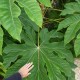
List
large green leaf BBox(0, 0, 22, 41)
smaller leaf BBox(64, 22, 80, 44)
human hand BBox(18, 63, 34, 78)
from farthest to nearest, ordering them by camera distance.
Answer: smaller leaf BBox(64, 22, 80, 44) < human hand BBox(18, 63, 34, 78) < large green leaf BBox(0, 0, 22, 41)

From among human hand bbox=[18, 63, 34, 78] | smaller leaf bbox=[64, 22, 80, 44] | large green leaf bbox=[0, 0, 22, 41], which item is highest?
large green leaf bbox=[0, 0, 22, 41]

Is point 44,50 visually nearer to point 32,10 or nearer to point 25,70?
point 25,70

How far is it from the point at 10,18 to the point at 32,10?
16 centimetres

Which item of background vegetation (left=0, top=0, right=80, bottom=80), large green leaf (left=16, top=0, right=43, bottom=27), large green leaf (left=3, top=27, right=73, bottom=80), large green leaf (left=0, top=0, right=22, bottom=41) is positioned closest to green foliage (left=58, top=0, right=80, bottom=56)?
background vegetation (left=0, top=0, right=80, bottom=80)

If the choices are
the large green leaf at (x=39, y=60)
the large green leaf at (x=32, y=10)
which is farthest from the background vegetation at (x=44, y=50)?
the large green leaf at (x=32, y=10)

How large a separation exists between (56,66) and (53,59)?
0.07 meters

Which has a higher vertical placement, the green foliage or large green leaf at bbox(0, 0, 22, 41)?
large green leaf at bbox(0, 0, 22, 41)

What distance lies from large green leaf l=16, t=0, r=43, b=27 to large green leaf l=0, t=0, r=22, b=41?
76 mm

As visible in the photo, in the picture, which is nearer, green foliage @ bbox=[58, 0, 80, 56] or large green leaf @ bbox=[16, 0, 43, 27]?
large green leaf @ bbox=[16, 0, 43, 27]

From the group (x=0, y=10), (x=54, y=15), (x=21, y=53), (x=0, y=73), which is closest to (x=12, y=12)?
(x=0, y=10)

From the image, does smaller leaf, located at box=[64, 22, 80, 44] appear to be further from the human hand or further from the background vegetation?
the human hand

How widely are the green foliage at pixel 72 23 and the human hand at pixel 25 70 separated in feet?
1.16

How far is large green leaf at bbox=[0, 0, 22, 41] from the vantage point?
5.54 feet

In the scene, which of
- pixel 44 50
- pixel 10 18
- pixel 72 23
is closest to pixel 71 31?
pixel 72 23
